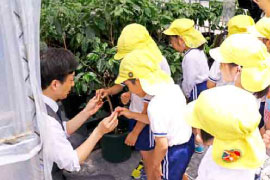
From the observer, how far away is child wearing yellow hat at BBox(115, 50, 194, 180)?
5.34 feet

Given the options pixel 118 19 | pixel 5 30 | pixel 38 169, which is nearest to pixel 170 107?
pixel 38 169

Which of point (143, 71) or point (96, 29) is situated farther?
point (96, 29)

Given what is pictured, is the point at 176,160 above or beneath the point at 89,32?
beneath

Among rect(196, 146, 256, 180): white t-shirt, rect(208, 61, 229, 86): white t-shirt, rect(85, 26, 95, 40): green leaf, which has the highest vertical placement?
rect(85, 26, 95, 40): green leaf

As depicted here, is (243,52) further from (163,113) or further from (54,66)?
(54,66)

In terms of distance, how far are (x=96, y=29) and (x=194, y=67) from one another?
0.88 m

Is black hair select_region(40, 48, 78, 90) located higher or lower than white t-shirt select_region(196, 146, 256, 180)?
higher

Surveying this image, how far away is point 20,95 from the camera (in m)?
0.97

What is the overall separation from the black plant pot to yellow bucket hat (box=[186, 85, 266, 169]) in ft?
4.18

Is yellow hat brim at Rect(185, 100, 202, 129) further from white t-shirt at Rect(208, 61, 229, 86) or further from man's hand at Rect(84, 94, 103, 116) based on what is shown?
white t-shirt at Rect(208, 61, 229, 86)

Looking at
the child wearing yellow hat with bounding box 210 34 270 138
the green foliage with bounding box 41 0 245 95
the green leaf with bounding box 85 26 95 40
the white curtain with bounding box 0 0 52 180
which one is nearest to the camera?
the white curtain with bounding box 0 0 52 180

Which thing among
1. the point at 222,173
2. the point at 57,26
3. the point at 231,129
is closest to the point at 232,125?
the point at 231,129

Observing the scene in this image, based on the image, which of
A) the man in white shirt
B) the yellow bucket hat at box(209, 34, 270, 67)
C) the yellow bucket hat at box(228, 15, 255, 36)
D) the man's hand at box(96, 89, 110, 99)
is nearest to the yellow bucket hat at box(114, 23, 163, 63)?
the man's hand at box(96, 89, 110, 99)

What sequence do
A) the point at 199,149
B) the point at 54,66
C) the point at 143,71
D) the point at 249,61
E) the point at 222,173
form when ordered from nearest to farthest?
the point at 222,173, the point at 54,66, the point at 143,71, the point at 249,61, the point at 199,149
